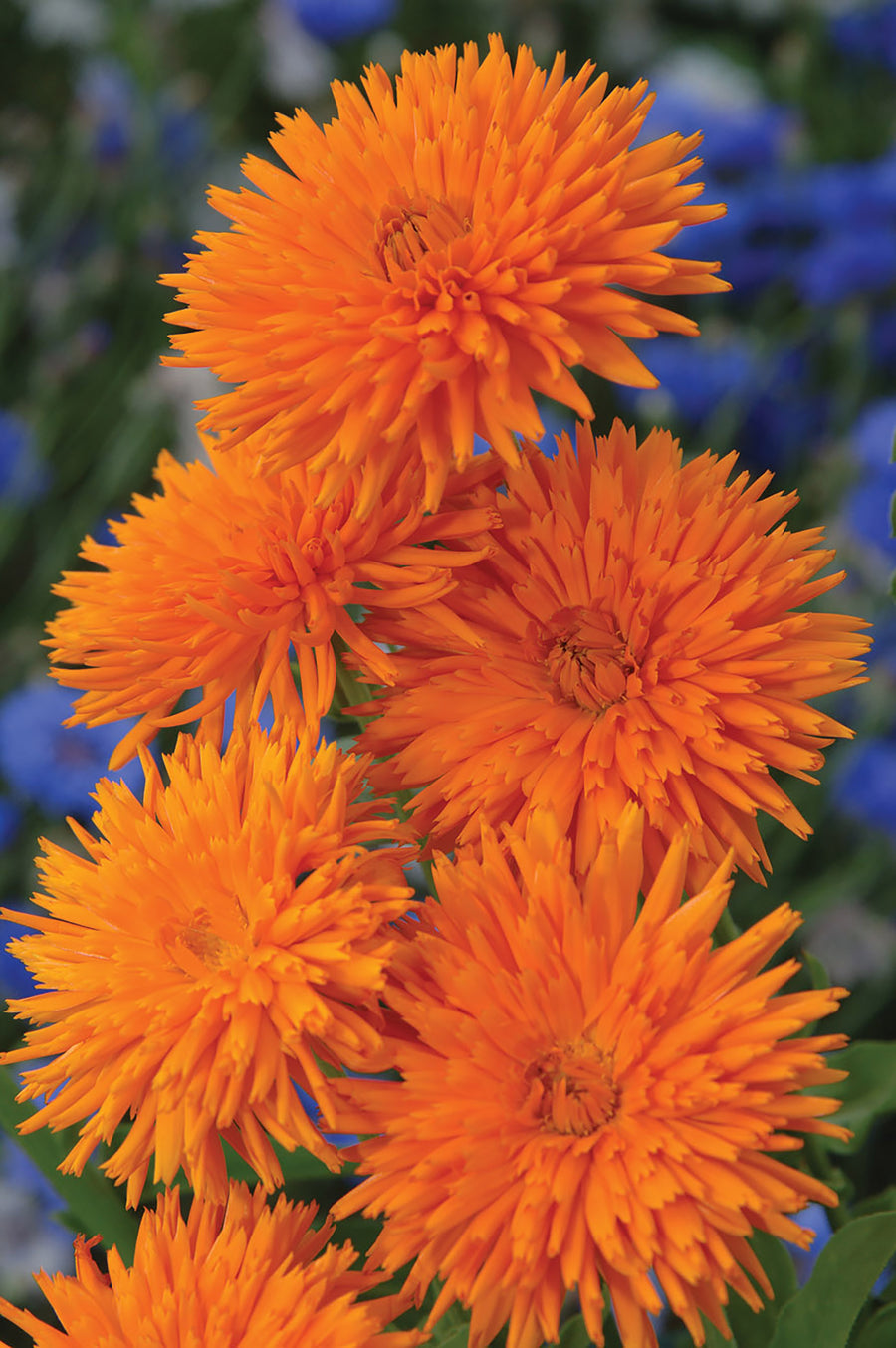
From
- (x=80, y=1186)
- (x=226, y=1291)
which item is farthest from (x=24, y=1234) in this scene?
(x=226, y=1291)

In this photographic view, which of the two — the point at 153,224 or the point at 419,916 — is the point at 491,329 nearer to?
the point at 419,916

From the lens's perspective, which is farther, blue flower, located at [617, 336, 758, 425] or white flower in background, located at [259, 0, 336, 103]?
white flower in background, located at [259, 0, 336, 103]

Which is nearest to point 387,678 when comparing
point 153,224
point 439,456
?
point 439,456

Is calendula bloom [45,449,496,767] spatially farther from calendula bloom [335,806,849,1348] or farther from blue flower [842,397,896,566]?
blue flower [842,397,896,566]

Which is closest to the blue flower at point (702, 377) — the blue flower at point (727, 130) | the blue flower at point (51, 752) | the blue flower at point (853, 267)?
the blue flower at point (853, 267)

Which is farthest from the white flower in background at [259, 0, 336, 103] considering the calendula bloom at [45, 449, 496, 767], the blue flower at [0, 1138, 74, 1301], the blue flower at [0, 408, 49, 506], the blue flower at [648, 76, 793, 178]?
the calendula bloom at [45, 449, 496, 767]

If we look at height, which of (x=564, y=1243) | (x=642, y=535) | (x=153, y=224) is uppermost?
(x=153, y=224)

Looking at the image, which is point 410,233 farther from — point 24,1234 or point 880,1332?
point 24,1234
